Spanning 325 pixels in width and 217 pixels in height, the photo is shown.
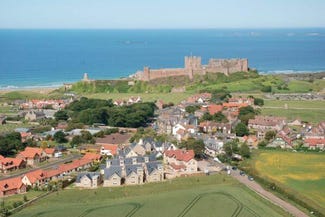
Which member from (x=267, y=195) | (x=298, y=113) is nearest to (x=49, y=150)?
(x=267, y=195)

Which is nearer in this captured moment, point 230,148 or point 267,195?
point 267,195

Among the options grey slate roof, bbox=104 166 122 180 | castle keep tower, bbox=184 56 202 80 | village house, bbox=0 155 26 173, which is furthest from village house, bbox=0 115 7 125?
castle keep tower, bbox=184 56 202 80

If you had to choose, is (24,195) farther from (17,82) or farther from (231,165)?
(17,82)

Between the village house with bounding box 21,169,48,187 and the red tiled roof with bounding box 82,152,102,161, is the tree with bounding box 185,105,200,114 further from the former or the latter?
the village house with bounding box 21,169,48,187

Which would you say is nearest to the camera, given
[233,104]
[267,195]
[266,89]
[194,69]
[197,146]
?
[267,195]

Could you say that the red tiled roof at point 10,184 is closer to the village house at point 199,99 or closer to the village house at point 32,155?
the village house at point 32,155

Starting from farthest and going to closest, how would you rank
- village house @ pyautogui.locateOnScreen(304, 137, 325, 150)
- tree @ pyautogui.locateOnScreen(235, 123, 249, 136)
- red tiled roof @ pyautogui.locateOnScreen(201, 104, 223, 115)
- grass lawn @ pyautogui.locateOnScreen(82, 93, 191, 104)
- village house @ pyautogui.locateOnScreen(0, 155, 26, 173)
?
grass lawn @ pyautogui.locateOnScreen(82, 93, 191, 104), red tiled roof @ pyautogui.locateOnScreen(201, 104, 223, 115), tree @ pyautogui.locateOnScreen(235, 123, 249, 136), village house @ pyautogui.locateOnScreen(304, 137, 325, 150), village house @ pyautogui.locateOnScreen(0, 155, 26, 173)

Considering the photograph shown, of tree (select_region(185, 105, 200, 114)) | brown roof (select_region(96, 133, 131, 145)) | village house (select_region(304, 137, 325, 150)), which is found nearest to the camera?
village house (select_region(304, 137, 325, 150))

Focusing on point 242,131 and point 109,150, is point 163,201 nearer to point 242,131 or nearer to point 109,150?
point 109,150
